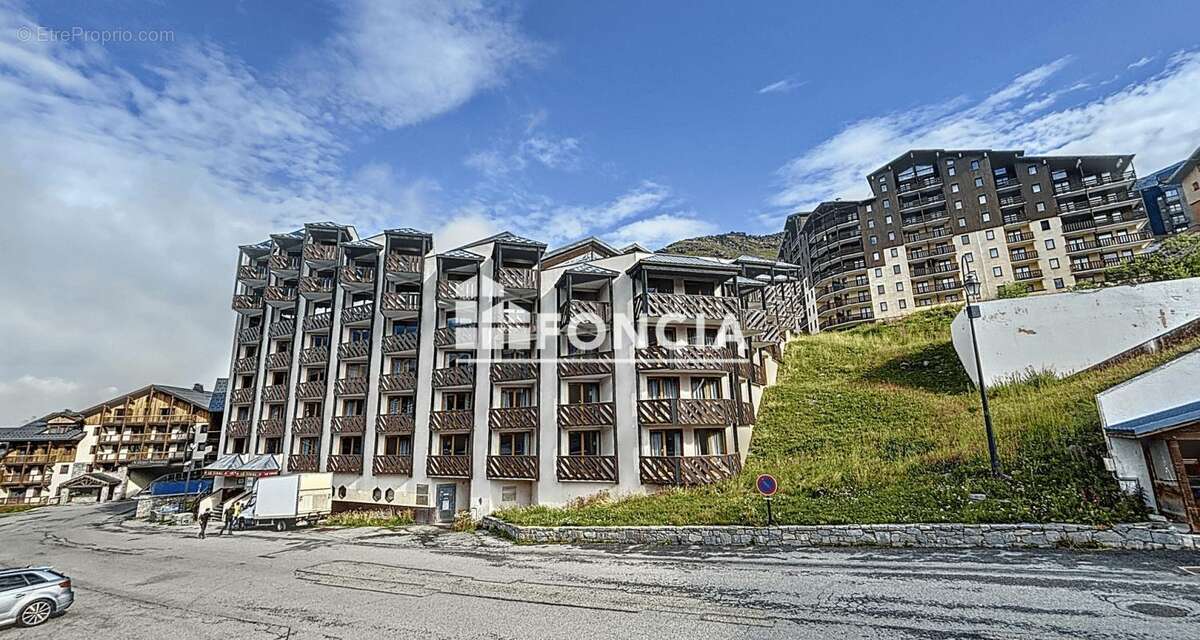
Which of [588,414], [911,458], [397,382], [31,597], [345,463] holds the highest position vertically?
[397,382]

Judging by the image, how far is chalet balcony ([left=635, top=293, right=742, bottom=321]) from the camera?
26.4 metres

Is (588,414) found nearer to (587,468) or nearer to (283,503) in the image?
(587,468)

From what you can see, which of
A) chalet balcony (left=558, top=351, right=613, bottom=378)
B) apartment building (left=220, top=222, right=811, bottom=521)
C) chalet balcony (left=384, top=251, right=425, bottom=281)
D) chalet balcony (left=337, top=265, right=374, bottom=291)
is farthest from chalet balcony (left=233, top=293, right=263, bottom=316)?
chalet balcony (left=558, top=351, right=613, bottom=378)

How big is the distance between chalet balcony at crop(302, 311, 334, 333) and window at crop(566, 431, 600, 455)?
2146 centimetres

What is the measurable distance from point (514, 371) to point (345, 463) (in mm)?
13997

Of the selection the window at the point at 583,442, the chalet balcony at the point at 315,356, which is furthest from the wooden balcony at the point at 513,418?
the chalet balcony at the point at 315,356

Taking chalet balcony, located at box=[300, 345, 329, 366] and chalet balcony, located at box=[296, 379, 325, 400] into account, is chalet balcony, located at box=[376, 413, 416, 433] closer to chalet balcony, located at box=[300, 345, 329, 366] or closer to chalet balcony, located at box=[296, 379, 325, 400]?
chalet balcony, located at box=[296, 379, 325, 400]

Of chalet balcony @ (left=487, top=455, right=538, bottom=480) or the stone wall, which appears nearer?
the stone wall

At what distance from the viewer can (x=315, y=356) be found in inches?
1443

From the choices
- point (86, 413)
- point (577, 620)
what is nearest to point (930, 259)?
point (577, 620)

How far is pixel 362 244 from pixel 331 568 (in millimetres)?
24538

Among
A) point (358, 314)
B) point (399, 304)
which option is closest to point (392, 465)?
point (399, 304)

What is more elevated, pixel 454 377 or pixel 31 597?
pixel 454 377

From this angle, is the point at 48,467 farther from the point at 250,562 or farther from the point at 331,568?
the point at 331,568
